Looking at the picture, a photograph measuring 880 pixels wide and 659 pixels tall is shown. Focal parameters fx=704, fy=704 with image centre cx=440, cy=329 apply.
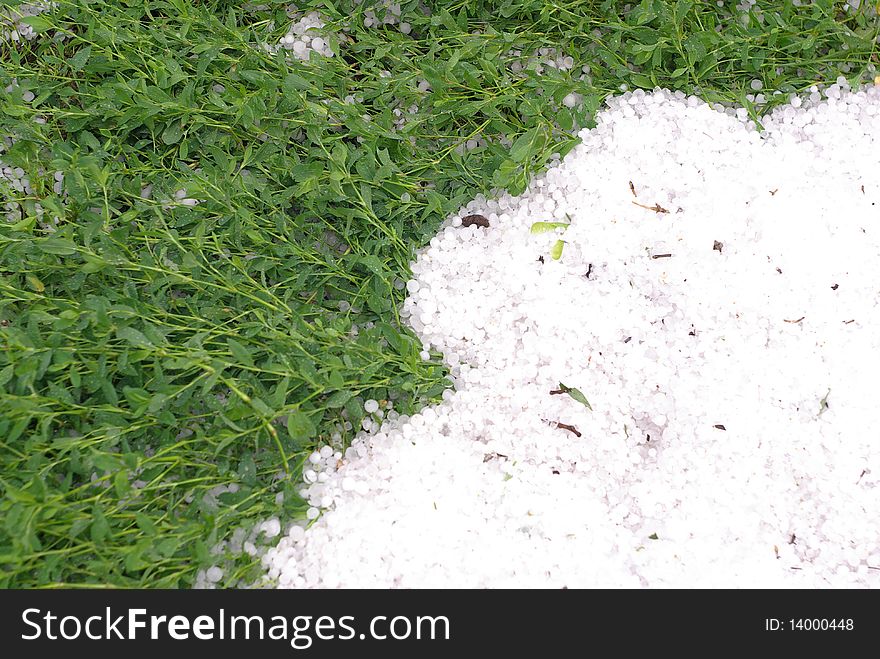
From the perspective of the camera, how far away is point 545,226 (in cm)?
179

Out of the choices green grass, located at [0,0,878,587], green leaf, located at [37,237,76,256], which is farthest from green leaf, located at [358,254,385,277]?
green leaf, located at [37,237,76,256]

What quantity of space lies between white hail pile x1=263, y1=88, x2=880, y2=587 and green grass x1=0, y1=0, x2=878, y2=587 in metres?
0.10

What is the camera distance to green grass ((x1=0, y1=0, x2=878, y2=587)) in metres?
1.49

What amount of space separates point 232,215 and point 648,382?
109 cm

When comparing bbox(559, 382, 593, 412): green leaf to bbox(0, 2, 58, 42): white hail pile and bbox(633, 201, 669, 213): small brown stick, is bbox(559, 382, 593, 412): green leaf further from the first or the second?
bbox(0, 2, 58, 42): white hail pile

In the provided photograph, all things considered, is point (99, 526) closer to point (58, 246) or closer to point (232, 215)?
point (58, 246)

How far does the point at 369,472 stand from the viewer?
166cm

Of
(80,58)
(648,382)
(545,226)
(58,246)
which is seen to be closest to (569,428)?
(648,382)

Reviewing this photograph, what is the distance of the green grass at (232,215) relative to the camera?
4.89 ft

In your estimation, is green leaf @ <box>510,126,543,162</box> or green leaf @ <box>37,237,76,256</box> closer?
green leaf @ <box>37,237,76,256</box>

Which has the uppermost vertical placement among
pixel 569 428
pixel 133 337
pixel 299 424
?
pixel 133 337

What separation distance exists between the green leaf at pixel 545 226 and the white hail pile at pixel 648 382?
2 cm

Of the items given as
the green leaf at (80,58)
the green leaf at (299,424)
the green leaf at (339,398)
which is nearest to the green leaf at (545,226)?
the green leaf at (339,398)

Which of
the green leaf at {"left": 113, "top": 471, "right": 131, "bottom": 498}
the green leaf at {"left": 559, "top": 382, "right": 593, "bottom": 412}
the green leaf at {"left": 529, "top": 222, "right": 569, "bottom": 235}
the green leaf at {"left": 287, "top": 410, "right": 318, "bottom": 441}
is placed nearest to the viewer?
the green leaf at {"left": 113, "top": 471, "right": 131, "bottom": 498}
